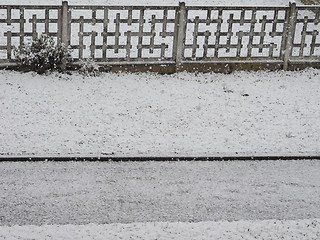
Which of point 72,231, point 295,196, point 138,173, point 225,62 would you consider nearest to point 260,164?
point 295,196

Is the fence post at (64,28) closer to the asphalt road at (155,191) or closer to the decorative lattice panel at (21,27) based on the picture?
the decorative lattice panel at (21,27)

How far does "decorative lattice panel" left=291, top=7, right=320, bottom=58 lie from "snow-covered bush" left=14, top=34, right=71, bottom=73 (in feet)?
16.6

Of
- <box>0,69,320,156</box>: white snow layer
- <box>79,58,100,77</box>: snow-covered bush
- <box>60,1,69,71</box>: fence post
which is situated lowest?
<box>0,69,320,156</box>: white snow layer

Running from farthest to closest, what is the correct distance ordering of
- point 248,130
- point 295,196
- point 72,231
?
point 248,130 → point 295,196 → point 72,231

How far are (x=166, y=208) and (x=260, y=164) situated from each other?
1.95m

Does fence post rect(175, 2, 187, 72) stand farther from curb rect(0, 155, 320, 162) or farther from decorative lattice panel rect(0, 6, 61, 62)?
→ curb rect(0, 155, 320, 162)

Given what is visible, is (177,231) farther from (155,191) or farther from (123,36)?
(123,36)

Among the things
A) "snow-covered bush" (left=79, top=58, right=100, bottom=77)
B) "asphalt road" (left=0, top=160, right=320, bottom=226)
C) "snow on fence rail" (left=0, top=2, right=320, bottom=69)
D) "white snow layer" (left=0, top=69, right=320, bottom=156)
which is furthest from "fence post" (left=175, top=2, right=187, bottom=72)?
"asphalt road" (left=0, top=160, right=320, bottom=226)

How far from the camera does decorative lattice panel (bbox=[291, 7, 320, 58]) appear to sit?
39.1ft

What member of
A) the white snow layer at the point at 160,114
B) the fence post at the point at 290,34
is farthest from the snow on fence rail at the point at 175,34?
the white snow layer at the point at 160,114

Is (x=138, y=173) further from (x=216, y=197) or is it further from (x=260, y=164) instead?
(x=260, y=164)

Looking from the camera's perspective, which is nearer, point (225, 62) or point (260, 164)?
point (260, 164)

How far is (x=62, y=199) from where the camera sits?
6.22m

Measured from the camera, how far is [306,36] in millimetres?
15664
